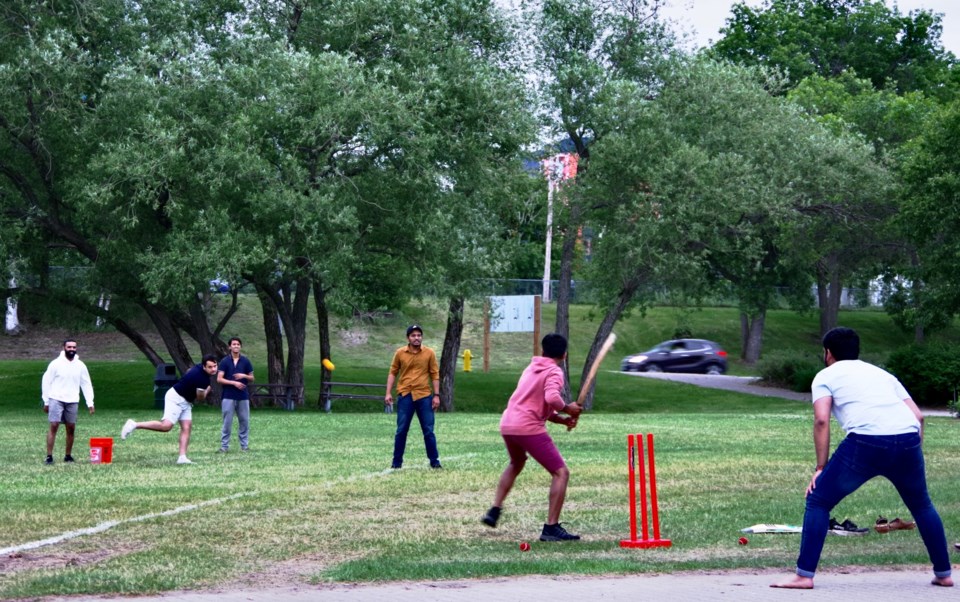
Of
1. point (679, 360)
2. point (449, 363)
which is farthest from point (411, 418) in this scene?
point (679, 360)

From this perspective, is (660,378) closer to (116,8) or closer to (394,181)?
(394,181)

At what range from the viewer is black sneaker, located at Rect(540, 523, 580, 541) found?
11.3 meters

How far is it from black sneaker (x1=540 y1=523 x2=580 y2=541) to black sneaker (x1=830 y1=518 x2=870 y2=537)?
7.88 feet

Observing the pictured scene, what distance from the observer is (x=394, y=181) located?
36844mm

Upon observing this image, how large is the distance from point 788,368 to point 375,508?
148 feet

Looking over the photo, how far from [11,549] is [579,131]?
1407 inches

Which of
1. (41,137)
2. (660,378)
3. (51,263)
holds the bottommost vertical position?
(660,378)

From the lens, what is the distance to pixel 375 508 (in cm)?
1371

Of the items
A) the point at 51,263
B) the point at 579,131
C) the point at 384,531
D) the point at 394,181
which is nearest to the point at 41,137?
the point at 51,263

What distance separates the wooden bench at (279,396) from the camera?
4216cm

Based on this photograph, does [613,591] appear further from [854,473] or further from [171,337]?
[171,337]

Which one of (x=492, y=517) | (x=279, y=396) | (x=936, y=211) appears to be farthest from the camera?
(x=936, y=211)

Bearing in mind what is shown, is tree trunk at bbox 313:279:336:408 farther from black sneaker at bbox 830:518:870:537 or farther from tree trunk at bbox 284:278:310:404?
black sneaker at bbox 830:518:870:537

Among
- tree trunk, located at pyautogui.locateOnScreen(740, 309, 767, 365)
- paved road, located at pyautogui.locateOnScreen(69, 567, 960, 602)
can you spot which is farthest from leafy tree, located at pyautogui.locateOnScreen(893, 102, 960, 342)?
paved road, located at pyautogui.locateOnScreen(69, 567, 960, 602)
